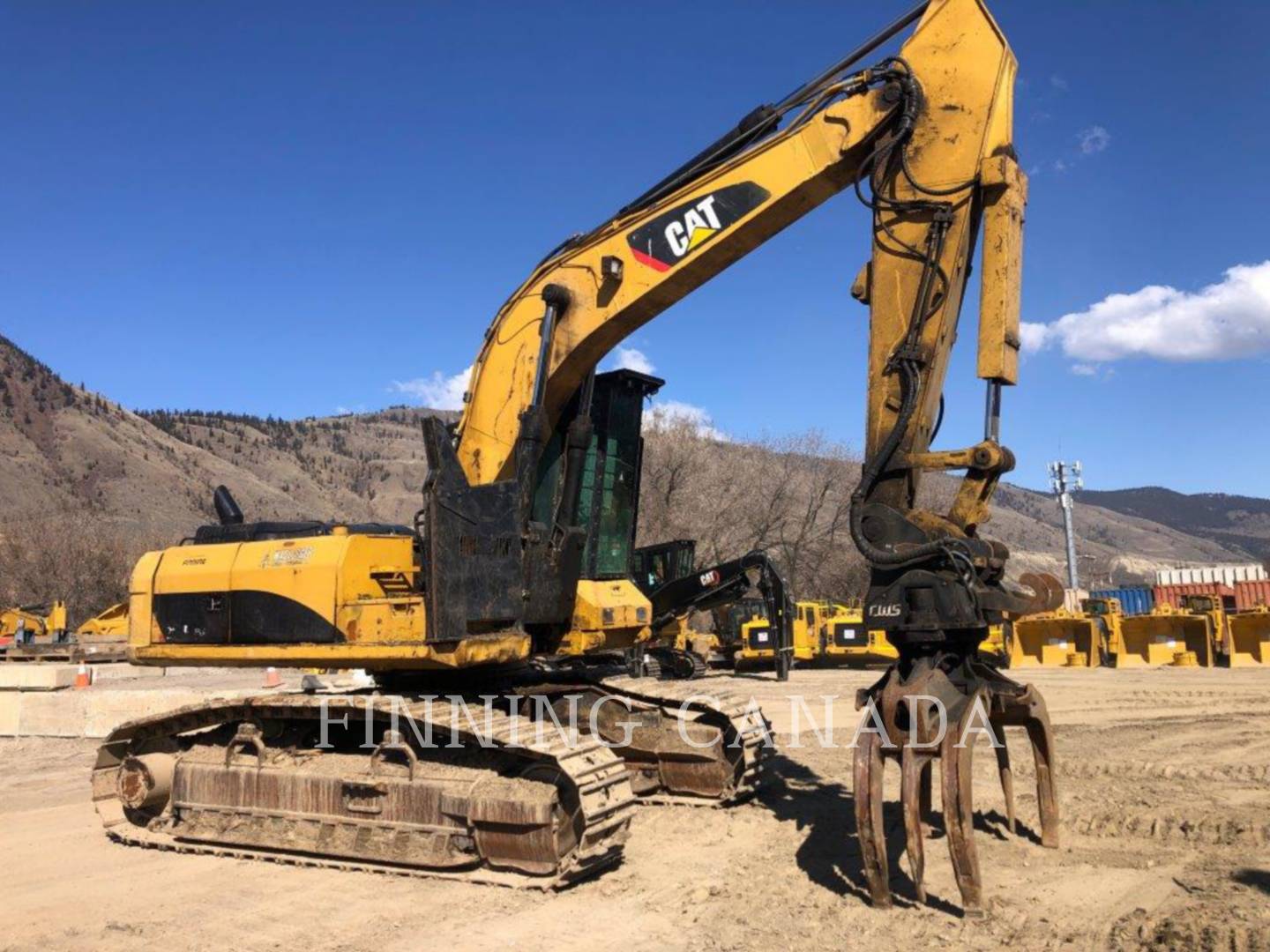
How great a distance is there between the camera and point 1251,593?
28.7 m

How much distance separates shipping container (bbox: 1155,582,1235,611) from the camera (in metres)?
29.2

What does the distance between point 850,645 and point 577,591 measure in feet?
50.4

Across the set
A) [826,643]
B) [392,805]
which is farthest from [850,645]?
[392,805]

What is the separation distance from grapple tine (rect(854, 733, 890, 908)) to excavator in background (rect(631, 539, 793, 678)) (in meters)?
9.43

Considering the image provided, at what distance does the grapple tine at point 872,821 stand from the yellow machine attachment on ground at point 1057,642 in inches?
676

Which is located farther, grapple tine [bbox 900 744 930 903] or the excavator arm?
the excavator arm

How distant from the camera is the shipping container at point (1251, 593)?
2811cm

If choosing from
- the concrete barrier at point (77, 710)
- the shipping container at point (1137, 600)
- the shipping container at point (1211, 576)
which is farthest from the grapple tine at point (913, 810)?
the shipping container at point (1211, 576)

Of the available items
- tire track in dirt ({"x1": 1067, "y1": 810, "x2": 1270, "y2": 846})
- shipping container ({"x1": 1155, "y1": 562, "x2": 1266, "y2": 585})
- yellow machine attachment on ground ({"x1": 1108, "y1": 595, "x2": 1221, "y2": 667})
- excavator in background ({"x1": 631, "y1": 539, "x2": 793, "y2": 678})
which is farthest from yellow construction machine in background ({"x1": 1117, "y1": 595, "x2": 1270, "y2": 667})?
shipping container ({"x1": 1155, "y1": 562, "x2": 1266, "y2": 585})

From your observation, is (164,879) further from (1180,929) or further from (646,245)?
(1180,929)

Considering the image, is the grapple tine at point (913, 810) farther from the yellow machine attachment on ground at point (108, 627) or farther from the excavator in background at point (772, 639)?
the yellow machine attachment on ground at point (108, 627)

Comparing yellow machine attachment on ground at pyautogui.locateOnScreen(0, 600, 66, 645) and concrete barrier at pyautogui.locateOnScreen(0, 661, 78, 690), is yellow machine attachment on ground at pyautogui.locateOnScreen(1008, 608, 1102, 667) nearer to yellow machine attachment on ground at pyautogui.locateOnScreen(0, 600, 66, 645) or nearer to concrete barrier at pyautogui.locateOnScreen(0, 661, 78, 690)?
concrete barrier at pyautogui.locateOnScreen(0, 661, 78, 690)

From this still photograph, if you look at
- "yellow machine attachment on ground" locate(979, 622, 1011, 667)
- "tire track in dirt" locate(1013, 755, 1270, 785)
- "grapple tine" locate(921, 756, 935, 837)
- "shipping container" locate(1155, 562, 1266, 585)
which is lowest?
"tire track in dirt" locate(1013, 755, 1270, 785)

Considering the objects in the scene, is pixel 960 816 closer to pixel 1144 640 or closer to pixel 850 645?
pixel 850 645
